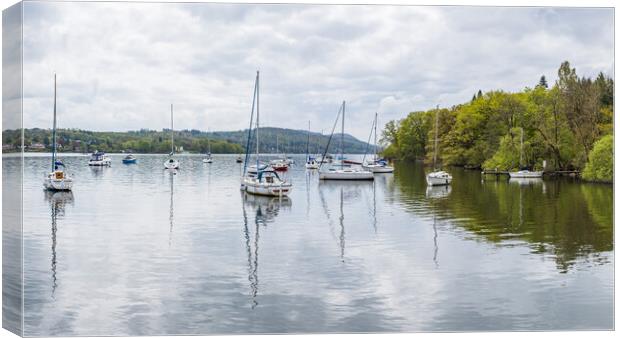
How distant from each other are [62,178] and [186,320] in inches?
1237

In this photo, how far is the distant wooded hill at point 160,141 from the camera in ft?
52.4

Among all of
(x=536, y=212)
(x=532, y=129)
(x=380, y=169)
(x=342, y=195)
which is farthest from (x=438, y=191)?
(x=380, y=169)

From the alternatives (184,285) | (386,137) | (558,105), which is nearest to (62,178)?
(184,285)

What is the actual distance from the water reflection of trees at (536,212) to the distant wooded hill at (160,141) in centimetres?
1206

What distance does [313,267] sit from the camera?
55.3 ft

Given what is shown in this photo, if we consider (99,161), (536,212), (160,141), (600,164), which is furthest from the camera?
(99,161)

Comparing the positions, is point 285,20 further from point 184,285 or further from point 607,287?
point 607,287

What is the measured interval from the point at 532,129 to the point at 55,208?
149ft

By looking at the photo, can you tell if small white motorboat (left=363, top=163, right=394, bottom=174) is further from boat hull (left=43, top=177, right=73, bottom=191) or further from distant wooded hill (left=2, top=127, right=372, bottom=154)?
boat hull (left=43, top=177, right=73, bottom=191)

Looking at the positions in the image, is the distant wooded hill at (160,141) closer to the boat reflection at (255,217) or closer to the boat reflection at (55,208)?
the boat reflection at (55,208)

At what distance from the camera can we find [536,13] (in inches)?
522

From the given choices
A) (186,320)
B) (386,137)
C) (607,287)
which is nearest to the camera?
(186,320)

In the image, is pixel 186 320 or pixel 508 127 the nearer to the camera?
pixel 186 320

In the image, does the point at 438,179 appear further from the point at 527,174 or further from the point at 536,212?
the point at 536,212
